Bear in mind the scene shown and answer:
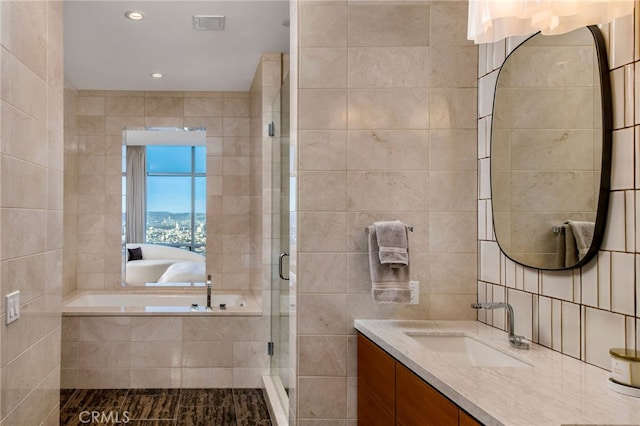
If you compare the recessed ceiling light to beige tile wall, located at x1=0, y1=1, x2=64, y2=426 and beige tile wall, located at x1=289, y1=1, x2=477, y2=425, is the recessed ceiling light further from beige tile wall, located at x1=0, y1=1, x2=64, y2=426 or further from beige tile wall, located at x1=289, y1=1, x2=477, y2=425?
beige tile wall, located at x1=289, y1=1, x2=477, y2=425

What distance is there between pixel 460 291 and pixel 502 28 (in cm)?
119

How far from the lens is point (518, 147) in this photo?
76.2 inches

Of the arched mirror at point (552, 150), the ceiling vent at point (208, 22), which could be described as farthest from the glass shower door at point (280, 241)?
the arched mirror at point (552, 150)

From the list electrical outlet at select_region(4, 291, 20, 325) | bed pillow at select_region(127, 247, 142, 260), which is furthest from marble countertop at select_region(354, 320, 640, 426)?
bed pillow at select_region(127, 247, 142, 260)

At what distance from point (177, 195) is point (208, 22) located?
258 centimetres

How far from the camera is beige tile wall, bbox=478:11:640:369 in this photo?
4.60 feet

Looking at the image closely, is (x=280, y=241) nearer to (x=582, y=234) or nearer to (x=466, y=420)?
(x=582, y=234)

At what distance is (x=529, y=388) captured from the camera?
4.20 feet

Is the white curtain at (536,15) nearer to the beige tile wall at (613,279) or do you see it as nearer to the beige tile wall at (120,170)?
the beige tile wall at (613,279)

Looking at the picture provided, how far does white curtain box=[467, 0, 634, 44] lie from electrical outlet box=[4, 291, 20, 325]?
1820mm

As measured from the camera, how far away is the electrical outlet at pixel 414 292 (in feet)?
7.46

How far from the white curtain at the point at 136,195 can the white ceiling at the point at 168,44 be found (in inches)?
30.7

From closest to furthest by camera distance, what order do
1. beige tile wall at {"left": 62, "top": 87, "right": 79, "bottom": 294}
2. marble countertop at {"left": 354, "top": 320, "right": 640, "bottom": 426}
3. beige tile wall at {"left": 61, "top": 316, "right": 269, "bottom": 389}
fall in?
marble countertop at {"left": 354, "top": 320, "right": 640, "bottom": 426} < beige tile wall at {"left": 61, "top": 316, "right": 269, "bottom": 389} < beige tile wall at {"left": 62, "top": 87, "right": 79, "bottom": 294}

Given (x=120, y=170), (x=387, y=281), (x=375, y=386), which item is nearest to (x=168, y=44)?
(x=120, y=170)
